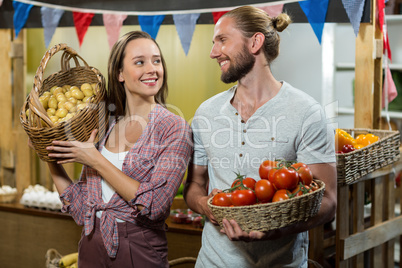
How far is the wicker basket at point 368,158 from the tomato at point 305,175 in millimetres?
745

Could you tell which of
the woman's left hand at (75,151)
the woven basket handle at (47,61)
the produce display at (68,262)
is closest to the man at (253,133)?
the woman's left hand at (75,151)

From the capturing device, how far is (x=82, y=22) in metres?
3.36

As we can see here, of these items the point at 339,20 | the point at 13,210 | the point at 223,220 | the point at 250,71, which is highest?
the point at 339,20

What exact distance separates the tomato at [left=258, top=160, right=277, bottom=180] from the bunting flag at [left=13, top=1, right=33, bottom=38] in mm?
2638

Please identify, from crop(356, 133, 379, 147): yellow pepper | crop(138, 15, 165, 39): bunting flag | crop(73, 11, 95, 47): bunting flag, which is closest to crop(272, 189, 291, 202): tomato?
crop(356, 133, 379, 147): yellow pepper

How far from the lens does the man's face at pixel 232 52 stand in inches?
67.5

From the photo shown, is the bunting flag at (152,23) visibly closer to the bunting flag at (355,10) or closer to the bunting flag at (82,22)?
the bunting flag at (82,22)

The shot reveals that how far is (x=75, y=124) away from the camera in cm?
178

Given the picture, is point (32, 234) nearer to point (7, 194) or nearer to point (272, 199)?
point (7, 194)

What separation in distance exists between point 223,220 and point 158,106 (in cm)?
63

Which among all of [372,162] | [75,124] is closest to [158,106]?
[75,124]

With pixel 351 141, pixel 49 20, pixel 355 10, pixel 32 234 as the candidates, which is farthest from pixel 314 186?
pixel 32 234

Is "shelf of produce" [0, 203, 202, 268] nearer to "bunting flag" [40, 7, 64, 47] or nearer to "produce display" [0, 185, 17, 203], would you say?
"produce display" [0, 185, 17, 203]

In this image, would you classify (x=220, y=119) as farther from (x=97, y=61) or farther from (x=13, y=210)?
(x=97, y=61)
